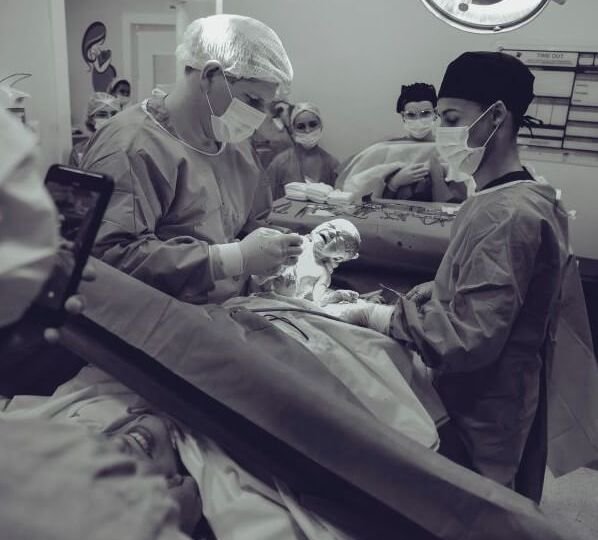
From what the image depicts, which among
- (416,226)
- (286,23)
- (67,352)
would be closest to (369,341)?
(67,352)

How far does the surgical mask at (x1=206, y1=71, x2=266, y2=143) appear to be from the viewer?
1724 mm

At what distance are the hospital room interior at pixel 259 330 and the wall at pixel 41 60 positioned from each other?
0.01 metres

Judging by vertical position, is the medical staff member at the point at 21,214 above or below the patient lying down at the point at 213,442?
above

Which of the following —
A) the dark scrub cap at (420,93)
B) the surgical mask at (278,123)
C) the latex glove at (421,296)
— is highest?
the dark scrub cap at (420,93)

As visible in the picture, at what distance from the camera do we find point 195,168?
1681mm

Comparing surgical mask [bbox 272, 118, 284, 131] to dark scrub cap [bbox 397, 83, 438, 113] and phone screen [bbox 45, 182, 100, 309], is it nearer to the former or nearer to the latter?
dark scrub cap [bbox 397, 83, 438, 113]

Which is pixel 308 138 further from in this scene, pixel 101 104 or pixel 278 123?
pixel 101 104

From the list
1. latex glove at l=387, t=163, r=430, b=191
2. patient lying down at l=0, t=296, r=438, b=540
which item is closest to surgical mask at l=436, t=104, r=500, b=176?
patient lying down at l=0, t=296, r=438, b=540

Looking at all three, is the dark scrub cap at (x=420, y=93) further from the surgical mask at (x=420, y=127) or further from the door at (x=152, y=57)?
the door at (x=152, y=57)

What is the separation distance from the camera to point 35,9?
2.52 metres

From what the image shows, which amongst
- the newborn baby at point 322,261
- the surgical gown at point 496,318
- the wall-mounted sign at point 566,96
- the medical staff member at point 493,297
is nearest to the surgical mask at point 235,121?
the newborn baby at point 322,261

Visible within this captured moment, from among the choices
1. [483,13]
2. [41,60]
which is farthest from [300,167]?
[483,13]

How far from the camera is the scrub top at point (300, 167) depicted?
4582 millimetres

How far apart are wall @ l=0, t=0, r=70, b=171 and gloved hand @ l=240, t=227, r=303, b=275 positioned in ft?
4.37
